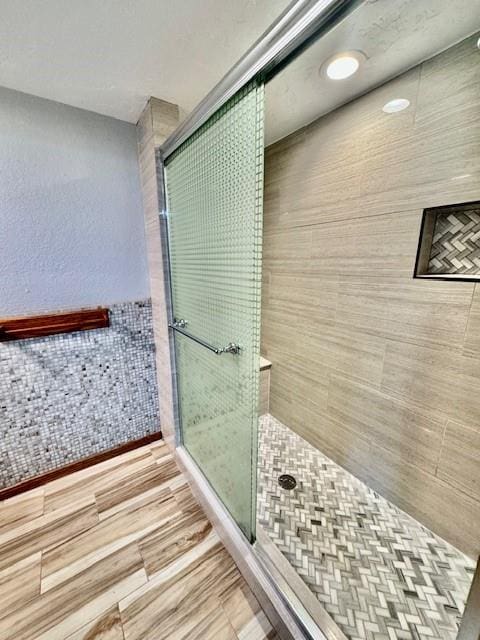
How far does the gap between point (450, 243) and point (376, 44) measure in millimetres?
818

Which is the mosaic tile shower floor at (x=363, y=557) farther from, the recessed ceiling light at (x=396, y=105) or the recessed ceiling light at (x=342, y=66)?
the recessed ceiling light at (x=342, y=66)

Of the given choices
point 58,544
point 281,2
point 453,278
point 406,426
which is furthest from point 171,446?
point 281,2

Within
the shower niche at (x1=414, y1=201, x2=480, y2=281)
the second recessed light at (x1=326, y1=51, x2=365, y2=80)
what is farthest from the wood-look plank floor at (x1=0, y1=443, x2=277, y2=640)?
the second recessed light at (x1=326, y1=51, x2=365, y2=80)

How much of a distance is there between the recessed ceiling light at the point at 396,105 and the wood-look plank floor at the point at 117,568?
2.19 metres

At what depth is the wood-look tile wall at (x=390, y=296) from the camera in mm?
994

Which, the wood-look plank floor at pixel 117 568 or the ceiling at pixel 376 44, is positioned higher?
the ceiling at pixel 376 44

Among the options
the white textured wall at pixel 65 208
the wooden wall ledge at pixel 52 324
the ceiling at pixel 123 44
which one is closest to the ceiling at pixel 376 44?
the ceiling at pixel 123 44

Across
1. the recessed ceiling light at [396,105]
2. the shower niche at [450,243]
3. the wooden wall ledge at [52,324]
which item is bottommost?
the wooden wall ledge at [52,324]

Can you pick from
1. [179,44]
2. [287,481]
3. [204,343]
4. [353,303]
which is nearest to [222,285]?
[204,343]

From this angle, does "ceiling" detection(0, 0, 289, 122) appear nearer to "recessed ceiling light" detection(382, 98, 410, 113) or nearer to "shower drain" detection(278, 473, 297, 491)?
"recessed ceiling light" detection(382, 98, 410, 113)

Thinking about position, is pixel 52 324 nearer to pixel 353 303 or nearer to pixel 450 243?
pixel 353 303

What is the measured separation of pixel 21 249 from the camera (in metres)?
1.25

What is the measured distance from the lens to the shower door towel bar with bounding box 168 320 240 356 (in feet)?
3.47

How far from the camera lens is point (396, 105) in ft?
3.63
